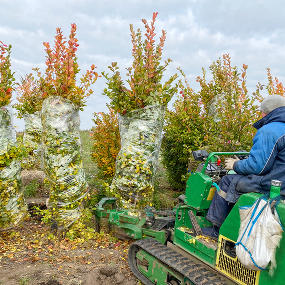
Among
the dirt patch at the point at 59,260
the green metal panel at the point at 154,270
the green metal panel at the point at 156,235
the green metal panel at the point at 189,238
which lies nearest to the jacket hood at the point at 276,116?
the green metal panel at the point at 189,238

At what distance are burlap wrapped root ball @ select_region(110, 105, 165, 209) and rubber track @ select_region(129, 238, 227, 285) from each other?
160cm

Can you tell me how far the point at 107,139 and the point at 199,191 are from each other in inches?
183

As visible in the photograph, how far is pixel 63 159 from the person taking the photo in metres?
6.01

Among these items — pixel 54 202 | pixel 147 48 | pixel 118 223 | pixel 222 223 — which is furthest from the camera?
pixel 147 48

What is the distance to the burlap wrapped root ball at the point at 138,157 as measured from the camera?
20.7 feet

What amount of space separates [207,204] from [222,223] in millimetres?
433

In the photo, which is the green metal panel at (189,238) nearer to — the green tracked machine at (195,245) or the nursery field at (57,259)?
the green tracked machine at (195,245)

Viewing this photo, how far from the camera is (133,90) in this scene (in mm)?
6508

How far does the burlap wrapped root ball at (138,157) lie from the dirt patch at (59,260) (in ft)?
3.10

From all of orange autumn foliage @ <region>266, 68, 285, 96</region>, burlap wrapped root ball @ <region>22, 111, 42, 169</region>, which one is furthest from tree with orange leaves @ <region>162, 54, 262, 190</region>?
burlap wrapped root ball @ <region>22, 111, 42, 169</region>

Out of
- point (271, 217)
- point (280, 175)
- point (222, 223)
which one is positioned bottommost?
point (222, 223)

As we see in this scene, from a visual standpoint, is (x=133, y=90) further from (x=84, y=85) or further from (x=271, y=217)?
(x=271, y=217)

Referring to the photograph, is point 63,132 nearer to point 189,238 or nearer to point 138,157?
point 138,157

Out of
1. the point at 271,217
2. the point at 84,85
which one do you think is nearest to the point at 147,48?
the point at 84,85
